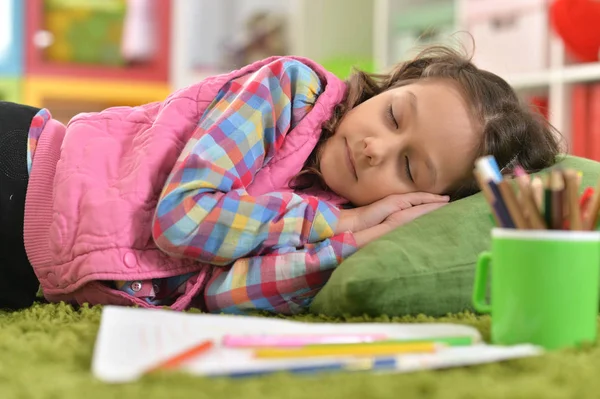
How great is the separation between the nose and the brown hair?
0.08 meters

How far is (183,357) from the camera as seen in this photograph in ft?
1.78

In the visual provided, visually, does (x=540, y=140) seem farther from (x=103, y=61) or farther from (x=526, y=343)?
(x=103, y=61)

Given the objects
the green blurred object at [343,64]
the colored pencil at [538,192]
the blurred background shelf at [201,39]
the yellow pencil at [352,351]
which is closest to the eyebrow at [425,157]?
the colored pencil at [538,192]

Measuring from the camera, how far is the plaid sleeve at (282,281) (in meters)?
0.91

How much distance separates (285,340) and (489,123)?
0.56 m

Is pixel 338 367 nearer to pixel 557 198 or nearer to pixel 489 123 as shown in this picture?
pixel 557 198

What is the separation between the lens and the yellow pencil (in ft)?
1.81

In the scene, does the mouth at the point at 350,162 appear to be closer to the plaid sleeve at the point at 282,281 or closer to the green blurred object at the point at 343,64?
the plaid sleeve at the point at 282,281

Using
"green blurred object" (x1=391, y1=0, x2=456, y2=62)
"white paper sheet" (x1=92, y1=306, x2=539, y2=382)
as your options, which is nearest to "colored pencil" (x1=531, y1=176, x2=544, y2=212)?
"white paper sheet" (x1=92, y1=306, x2=539, y2=382)

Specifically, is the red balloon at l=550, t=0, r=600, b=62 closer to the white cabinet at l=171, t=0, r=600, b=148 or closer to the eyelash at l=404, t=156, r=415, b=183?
the white cabinet at l=171, t=0, r=600, b=148

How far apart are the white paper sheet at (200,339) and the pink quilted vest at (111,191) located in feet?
0.81

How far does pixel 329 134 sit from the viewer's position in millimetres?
1094

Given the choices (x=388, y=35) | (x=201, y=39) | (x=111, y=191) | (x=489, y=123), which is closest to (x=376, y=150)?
(x=489, y=123)

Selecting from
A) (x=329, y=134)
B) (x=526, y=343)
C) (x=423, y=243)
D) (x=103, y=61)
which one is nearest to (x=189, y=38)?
(x=103, y=61)
